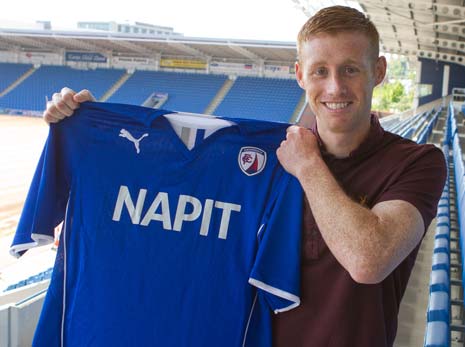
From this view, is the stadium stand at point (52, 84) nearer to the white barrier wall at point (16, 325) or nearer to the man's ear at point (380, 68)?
the white barrier wall at point (16, 325)

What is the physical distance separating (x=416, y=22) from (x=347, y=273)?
46.2 ft

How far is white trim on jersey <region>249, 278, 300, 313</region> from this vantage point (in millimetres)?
1187

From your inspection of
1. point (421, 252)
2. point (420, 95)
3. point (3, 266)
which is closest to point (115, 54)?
point (420, 95)

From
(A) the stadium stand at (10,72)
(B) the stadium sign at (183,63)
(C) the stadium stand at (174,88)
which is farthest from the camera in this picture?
(A) the stadium stand at (10,72)

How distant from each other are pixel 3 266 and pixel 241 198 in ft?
17.7

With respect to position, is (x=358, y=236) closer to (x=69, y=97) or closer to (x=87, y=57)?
(x=69, y=97)

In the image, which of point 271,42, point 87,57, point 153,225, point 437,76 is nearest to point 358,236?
point 153,225

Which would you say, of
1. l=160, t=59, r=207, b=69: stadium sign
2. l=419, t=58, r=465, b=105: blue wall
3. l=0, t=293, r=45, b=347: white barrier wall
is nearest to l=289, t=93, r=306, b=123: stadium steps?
l=419, t=58, r=465, b=105: blue wall

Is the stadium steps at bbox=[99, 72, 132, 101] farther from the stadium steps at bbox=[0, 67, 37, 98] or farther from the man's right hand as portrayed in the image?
the man's right hand

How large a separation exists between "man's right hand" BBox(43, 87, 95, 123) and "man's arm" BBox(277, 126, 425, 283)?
831 millimetres

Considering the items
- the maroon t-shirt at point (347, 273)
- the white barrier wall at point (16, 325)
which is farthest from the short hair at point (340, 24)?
the white barrier wall at point (16, 325)

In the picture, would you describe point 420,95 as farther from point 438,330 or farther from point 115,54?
point 438,330

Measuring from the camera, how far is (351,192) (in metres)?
1.16

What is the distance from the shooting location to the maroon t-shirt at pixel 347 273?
1077mm
